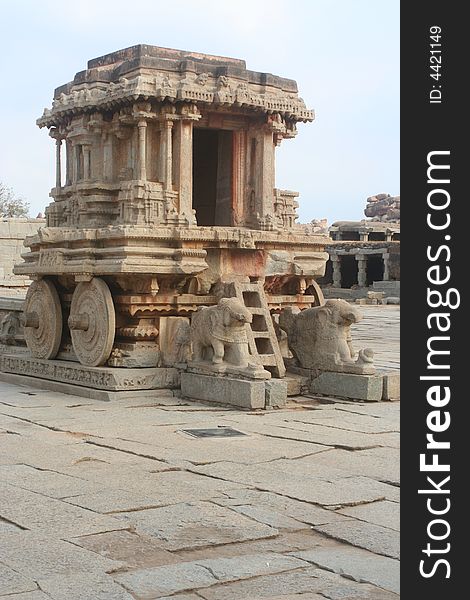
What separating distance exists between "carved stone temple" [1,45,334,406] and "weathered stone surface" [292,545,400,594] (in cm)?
405

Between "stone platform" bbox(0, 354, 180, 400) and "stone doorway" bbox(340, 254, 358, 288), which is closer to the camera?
"stone platform" bbox(0, 354, 180, 400)

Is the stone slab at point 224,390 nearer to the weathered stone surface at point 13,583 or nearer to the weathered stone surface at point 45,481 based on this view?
the weathered stone surface at point 45,481

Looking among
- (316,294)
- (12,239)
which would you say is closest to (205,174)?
(316,294)

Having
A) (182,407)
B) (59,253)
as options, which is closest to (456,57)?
(182,407)

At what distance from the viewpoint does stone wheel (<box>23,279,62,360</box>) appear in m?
10.4

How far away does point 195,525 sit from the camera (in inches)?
190

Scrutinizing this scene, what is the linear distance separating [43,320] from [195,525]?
6151mm

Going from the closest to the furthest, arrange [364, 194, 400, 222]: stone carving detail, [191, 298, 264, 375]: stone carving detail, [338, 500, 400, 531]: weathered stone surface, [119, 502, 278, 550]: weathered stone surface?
[119, 502, 278, 550]: weathered stone surface < [338, 500, 400, 531]: weathered stone surface < [191, 298, 264, 375]: stone carving detail < [364, 194, 400, 222]: stone carving detail

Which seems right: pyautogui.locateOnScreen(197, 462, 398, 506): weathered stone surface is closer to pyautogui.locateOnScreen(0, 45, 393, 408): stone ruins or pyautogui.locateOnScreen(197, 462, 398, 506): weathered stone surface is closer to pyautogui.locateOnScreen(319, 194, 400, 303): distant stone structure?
pyautogui.locateOnScreen(0, 45, 393, 408): stone ruins

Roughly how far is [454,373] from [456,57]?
30.3 inches

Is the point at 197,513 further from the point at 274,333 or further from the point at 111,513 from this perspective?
the point at 274,333

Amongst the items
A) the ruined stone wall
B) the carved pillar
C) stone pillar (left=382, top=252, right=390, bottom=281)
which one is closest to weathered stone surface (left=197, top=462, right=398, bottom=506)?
the carved pillar

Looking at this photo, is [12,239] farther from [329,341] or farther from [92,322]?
[329,341]

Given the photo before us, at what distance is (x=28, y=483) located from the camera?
5648 mm
